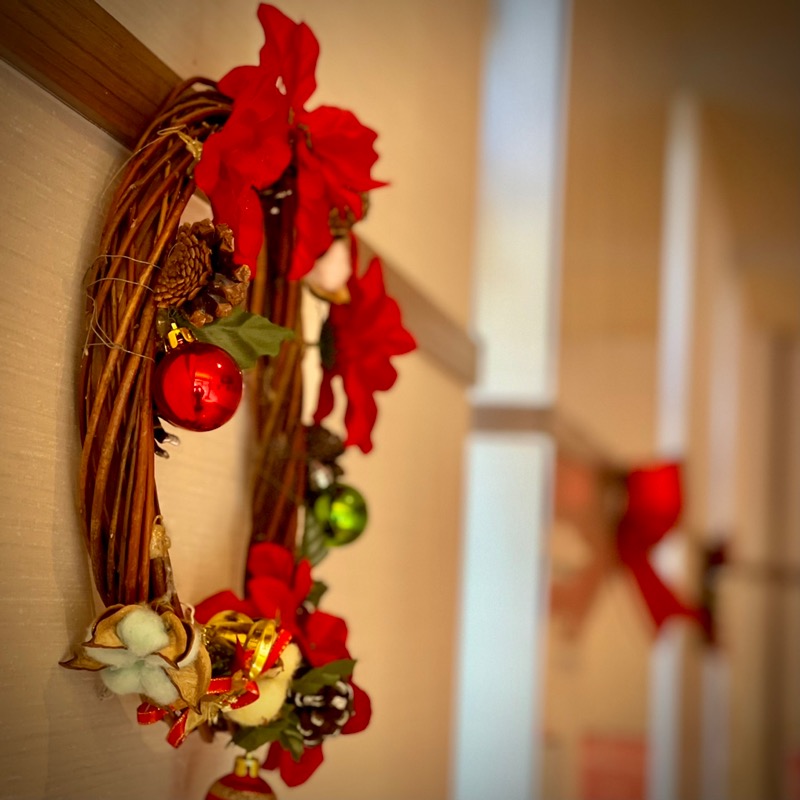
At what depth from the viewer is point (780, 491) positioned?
16.1 feet

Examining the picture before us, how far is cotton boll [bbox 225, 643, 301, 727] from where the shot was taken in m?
0.58

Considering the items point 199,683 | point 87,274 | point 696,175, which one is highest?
point 696,175

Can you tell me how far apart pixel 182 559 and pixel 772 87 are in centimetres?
248

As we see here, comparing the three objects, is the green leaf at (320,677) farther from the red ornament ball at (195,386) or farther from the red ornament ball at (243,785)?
the red ornament ball at (195,386)

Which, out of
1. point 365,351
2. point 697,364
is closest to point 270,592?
point 365,351

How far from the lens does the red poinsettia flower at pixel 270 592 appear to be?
603mm

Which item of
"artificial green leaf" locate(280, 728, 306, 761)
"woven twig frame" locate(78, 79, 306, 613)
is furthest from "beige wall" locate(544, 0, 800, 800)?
"woven twig frame" locate(78, 79, 306, 613)

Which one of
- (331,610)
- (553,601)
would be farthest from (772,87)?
(331,610)

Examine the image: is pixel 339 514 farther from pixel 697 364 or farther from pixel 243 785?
pixel 697 364

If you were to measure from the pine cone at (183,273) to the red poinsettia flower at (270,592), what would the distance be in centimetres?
18

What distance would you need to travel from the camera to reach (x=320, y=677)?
600 mm

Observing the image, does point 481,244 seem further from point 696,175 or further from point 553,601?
point 696,175

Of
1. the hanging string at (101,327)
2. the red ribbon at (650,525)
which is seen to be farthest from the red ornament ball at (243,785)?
the red ribbon at (650,525)

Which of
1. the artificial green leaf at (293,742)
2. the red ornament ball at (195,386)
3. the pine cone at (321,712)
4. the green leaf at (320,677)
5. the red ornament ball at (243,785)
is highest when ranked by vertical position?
the red ornament ball at (195,386)
